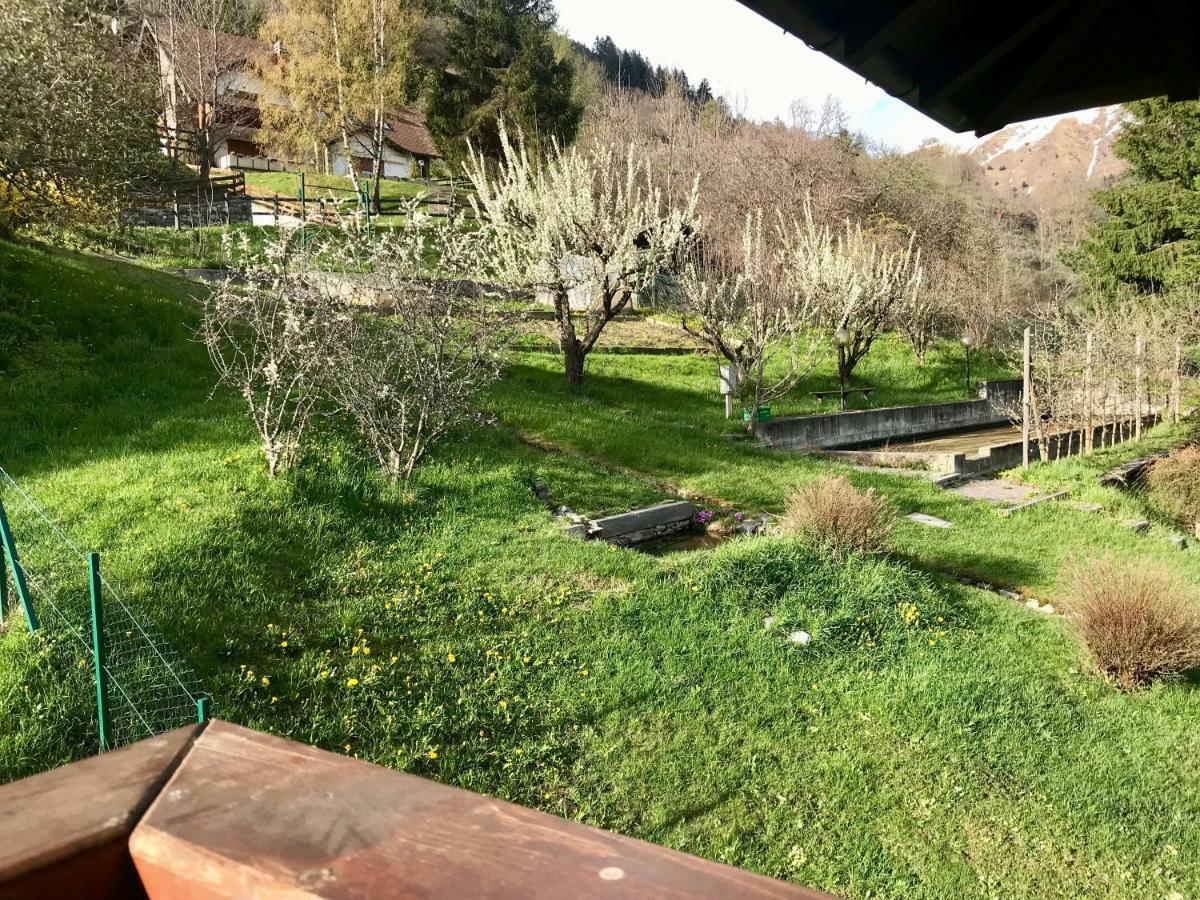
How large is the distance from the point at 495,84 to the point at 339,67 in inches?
275

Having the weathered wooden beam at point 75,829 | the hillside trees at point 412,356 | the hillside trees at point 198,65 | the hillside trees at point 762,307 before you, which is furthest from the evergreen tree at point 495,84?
the weathered wooden beam at point 75,829

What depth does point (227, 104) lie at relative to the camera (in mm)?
33312

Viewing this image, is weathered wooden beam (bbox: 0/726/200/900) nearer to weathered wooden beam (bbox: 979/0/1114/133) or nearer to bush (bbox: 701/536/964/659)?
weathered wooden beam (bbox: 979/0/1114/133)

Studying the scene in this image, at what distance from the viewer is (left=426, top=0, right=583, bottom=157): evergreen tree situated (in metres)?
32.1

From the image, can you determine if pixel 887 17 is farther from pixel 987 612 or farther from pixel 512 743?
pixel 987 612

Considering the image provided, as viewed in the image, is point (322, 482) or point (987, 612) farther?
point (322, 482)

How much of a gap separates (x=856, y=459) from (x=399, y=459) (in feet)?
32.3

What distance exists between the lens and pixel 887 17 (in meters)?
3.23

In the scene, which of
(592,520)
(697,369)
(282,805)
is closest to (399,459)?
(592,520)

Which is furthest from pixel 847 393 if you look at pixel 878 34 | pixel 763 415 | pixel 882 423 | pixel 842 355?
pixel 878 34

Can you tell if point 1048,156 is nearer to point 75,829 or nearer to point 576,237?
point 576,237

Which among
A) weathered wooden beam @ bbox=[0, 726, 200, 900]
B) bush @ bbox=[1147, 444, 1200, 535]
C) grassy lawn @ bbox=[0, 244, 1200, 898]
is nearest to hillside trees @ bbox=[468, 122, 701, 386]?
grassy lawn @ bbox=[0, 244, 1200, 898]

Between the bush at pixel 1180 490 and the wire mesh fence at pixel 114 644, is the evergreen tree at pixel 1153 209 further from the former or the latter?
the wire mesh fence at pixel 114 644

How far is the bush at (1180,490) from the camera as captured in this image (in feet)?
42.8
